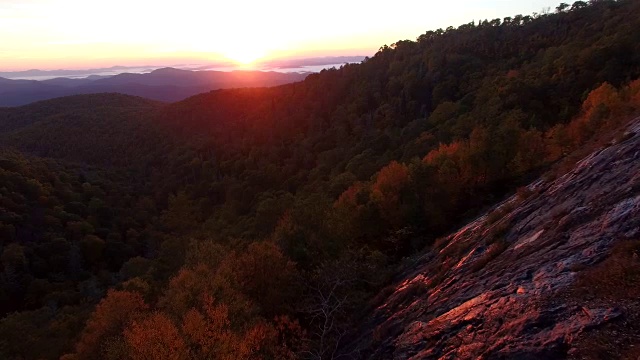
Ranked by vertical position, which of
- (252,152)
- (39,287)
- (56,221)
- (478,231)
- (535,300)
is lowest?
(39,287)

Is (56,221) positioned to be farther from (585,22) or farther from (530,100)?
(585,22)

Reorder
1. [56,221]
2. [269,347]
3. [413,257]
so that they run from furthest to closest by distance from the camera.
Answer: [56,221], [413,257], [269,347]

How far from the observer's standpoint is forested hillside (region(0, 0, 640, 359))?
3581 centimetres

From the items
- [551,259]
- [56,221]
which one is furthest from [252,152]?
[551,259]

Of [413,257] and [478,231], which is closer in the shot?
[478,231]

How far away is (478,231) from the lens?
106ft

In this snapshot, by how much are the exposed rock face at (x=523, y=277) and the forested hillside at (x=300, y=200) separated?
7121mm

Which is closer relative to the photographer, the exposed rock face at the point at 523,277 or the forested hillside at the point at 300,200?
the exposed rock face at the point at 523,277

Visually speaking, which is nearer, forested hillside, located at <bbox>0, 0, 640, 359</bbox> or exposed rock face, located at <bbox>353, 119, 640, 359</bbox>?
exposed rock face, located at <bbox>353, 119, 640, 359</bbox>

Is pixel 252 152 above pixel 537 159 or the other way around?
the other way around

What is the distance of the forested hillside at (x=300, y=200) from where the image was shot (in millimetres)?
35812

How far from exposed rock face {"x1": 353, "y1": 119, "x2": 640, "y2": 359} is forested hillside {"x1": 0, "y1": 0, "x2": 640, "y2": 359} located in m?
7.12

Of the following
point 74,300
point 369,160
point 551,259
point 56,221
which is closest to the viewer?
point 551,259

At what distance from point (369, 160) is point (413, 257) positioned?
63.7 meters
